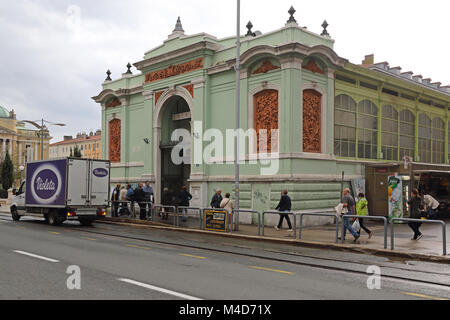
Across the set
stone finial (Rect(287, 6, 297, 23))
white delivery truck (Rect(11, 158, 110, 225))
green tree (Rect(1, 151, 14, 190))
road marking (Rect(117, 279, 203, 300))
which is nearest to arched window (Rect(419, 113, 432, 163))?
stone finial (Rect(287, 6, 297, 23))

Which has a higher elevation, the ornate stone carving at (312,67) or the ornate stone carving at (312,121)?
the ornate stone carving at (312,67)

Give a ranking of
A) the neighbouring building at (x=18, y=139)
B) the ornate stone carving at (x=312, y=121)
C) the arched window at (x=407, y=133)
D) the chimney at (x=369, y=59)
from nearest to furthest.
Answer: the ornate stone carving at (x=312, y=121) < the arched window at (x=407, y=133) < the chimney at (x=369, y=59) < the neighbouring building at (x=18, y=139)

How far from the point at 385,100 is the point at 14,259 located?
1996cm

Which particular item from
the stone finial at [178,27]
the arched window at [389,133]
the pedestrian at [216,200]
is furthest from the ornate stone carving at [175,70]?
the arched window at [389,133]

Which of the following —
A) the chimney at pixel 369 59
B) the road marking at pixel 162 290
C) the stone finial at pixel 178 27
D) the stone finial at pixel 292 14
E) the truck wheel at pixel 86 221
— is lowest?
the truck wheel at pixel 86 221

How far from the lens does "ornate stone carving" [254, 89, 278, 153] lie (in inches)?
778

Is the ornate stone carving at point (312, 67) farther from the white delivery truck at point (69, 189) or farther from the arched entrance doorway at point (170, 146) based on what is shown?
the white delivery truck at point (69, 189)

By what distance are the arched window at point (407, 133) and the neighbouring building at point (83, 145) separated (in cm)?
7776

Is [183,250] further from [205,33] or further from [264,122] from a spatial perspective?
[205,33]

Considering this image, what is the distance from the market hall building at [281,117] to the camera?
19328mm

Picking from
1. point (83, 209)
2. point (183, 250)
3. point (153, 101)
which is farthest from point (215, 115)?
point (183, 250)

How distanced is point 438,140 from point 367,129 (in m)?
7.84

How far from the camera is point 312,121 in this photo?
65.3 feet
